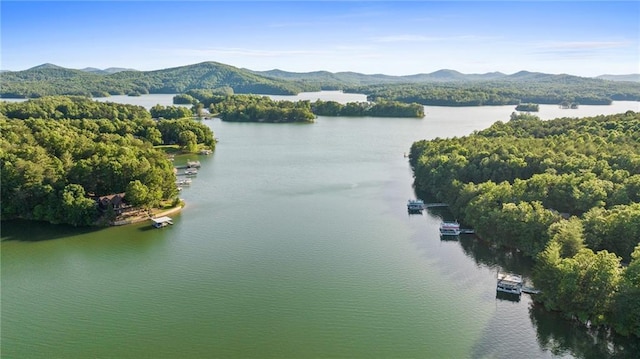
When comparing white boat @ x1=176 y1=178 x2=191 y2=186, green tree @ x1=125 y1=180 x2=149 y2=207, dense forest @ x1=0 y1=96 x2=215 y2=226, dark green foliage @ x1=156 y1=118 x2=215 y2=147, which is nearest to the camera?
dense forest @ x1=0 y1=96 x2=215 y2=226

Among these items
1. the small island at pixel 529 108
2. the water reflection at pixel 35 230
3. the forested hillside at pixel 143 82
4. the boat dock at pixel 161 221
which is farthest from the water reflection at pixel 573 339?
the forested hillside at pixel 143 82

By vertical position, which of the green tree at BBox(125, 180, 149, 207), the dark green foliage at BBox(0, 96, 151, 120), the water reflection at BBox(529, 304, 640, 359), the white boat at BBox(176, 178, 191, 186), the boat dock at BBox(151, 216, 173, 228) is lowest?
the water reflection at BBox(529, 304, 640, 359)

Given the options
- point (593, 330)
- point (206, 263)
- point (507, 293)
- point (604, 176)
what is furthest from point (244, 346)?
point (604, 176)

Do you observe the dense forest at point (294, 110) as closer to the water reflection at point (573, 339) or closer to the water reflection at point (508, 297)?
the water reflection at point (508, 297)

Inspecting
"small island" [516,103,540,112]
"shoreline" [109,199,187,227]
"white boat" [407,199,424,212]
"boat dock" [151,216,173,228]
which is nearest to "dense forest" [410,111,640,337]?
"white boat" [407,199,424,212]

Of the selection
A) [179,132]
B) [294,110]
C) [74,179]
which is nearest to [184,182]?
[74,179]

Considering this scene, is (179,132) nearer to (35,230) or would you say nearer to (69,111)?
(69,111)

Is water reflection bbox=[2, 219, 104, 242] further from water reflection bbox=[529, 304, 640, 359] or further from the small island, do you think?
the small island

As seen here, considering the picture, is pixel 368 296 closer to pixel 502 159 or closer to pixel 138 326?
pixel 138 326
